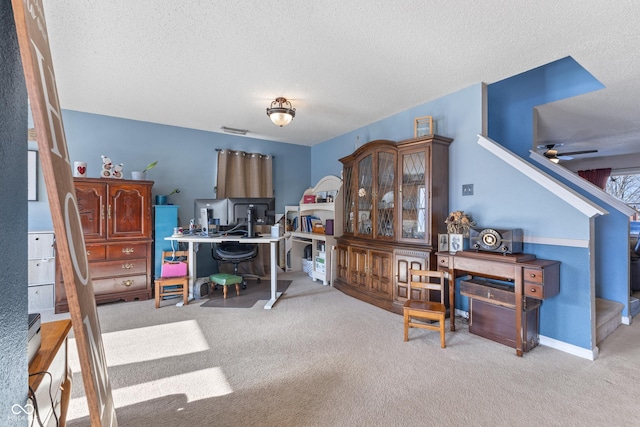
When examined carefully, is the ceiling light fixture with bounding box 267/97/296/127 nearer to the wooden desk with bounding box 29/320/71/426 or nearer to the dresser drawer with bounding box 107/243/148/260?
the dresser drawer with bounding box 107/243/148/260

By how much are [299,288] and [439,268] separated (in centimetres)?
212

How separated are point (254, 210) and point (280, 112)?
1297mm

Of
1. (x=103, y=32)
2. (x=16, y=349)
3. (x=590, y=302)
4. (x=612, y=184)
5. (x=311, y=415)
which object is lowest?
(x=311, y=415)

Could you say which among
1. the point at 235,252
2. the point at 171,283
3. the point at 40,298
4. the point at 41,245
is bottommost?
the point at 40,298

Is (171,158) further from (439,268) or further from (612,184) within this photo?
(612,184)

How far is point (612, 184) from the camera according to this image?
658cm

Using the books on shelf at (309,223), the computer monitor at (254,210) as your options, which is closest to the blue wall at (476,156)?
the books on shelf at (309,223)

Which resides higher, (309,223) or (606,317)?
(309,223)

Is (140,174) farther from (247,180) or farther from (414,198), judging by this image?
(414,198)

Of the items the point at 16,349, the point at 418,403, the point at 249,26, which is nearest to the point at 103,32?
the point at 249,26

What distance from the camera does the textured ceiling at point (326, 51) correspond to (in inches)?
77.1

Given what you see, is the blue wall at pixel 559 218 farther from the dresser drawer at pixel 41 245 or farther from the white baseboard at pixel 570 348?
the dresser drawer at pixel 41 245

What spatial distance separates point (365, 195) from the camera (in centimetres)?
398

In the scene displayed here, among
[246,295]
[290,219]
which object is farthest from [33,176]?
[290,219]
